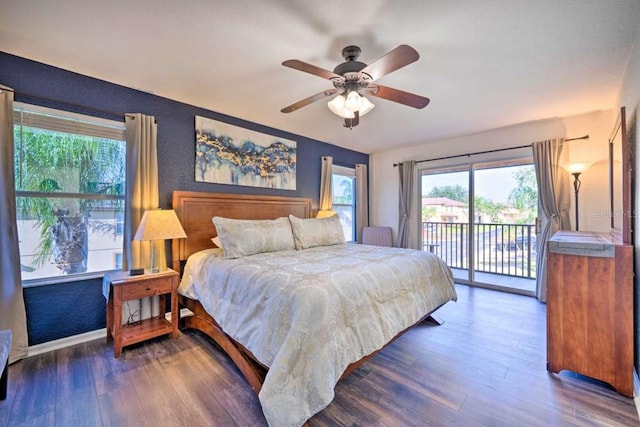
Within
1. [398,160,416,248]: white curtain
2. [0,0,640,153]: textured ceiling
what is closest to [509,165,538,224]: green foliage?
[0,0,640,153]: textured ceiling

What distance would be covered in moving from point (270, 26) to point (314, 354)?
211 centimetres

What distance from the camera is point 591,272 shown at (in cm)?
185

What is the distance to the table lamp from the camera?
2412 mm

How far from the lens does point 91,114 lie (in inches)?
98.7

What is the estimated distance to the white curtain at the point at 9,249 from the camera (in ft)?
6.70

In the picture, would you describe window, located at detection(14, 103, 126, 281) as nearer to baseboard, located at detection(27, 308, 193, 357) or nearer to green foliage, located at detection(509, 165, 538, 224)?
baseboard, located at detection(27, 308, 193, 357)

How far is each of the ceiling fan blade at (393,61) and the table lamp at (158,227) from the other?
2150 mm

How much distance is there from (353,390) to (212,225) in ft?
7.62

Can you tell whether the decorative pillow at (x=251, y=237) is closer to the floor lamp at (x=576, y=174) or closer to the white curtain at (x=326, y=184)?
the white curtain at (x=326, y=184)

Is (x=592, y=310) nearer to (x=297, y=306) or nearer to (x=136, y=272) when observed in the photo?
(x=297, y=306)

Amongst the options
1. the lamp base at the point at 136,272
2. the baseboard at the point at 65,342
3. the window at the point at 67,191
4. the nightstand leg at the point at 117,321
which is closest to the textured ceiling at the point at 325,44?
the window at the point at 67,191

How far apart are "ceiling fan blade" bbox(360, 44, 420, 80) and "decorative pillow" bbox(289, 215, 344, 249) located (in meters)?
1.89

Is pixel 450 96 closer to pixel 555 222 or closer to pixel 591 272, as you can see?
pixel 591 272

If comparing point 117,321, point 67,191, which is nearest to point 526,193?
point 117,321
